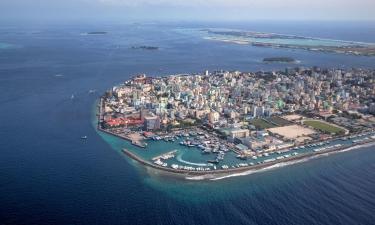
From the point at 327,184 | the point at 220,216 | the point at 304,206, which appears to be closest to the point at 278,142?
the point at 327,184

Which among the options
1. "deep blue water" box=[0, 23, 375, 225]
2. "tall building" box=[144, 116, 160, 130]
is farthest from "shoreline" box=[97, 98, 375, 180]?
"tall building" box=[144, 116, 160, 130]

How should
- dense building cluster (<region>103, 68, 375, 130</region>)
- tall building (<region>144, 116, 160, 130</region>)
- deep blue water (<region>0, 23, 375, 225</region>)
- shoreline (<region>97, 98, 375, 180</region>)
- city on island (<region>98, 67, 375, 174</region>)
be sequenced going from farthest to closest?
dense building cluster (<region>103, 68, 375, 130</region>) < tall building (<region>144, 116, 160, 130</region>) < city on island (<region>98, 67, 375, 174</region>) < shoreline (<region>97, 98, 375, 180</region>) < deep blue water (<region>0, 23, 375, 225</region>)

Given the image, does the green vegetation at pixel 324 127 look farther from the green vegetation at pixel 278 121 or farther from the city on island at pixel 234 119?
the green vegetation at pixel 278 121

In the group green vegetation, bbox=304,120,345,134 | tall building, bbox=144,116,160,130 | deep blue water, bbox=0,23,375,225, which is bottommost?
deep blue water, bbox=0,23,375,225

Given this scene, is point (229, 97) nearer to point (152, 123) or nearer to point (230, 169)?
point (152, 123)

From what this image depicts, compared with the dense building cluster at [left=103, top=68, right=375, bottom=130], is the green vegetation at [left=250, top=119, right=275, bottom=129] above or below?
below

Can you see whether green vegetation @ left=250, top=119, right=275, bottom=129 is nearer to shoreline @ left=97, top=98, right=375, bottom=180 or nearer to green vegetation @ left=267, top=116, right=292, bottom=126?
green vegetation @ left=267, top=116, right=292, bottom=126
